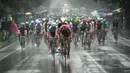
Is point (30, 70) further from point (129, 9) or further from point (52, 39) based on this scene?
point (129, 9)

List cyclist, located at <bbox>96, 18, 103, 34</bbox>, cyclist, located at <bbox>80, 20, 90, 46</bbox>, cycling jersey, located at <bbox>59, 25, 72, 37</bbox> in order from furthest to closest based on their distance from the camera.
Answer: cyclist, located at <bbox>96, 18, 103, 34</bbox>, cyclist, located at <bbox>80, 20, 90, 46</bbox>, cycling jersey, located at <bbox>59, 25, 72, 37</bbox>

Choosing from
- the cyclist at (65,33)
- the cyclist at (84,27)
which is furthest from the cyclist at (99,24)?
the cyclist at (65,33)

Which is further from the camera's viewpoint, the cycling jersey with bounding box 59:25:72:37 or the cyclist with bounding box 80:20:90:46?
the cyclist with bounding box 80:20:90:46

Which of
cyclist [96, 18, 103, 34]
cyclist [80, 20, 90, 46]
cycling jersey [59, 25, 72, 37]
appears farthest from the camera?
cyclist [96, 18, 103, 34]

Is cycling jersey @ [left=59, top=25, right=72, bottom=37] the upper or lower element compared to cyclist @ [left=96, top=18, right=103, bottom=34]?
lower

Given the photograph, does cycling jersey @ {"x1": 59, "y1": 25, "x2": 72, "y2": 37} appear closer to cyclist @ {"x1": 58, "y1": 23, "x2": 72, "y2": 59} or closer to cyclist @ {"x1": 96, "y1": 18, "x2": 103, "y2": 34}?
cyclist @ {"x1": 58, "y1": 23, "x2": 72, "y2": 59}

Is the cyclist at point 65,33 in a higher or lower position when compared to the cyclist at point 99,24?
lower

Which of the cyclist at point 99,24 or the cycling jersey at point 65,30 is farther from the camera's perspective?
the cyclist at point 99,24

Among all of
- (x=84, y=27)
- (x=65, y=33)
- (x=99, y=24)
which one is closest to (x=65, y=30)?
(x=65, y=33)

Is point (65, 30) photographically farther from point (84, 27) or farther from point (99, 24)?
point (99, 24)

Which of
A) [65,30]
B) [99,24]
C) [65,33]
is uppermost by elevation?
[99,24]

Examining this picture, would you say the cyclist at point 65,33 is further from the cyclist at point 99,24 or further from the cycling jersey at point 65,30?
the cyclist at point 99,24

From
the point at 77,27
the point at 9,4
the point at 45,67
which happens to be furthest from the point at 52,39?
the point at 9,4

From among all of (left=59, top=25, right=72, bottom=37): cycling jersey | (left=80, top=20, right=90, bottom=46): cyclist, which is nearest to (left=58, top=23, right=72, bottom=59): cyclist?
(left=59, top=25, right=72, bottom=37): cycling jersey
